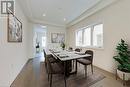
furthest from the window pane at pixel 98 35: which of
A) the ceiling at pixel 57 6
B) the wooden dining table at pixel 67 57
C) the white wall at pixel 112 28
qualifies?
the wooden dining table at pixel 67 57

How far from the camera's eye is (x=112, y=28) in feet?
11.4

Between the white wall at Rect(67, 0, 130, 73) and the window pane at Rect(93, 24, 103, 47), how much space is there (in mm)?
295

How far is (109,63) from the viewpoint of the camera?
11.7ft

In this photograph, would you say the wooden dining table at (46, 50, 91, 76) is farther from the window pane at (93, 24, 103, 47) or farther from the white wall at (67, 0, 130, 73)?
the window pane at (93, 24, 103, 47)

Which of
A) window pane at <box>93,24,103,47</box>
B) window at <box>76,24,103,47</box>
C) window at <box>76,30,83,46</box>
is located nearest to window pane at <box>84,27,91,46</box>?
window at <box>76,24,103,47</box>

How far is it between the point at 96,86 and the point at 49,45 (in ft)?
18.2

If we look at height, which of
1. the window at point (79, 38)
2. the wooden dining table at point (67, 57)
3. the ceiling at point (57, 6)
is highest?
the ceiling at point (57, 6)

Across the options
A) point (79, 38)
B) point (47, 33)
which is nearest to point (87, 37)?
point (79, 38)

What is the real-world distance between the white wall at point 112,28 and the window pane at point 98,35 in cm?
29

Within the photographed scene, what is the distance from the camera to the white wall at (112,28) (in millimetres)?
2941

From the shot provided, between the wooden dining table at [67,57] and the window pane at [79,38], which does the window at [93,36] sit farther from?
the wooden dining table at [67,57]

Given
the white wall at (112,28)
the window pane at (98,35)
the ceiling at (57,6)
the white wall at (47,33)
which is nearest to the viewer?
the white wall at (112,28)

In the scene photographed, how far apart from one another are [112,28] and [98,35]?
1071mm

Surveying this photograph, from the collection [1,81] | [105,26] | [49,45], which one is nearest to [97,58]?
[105,26]
